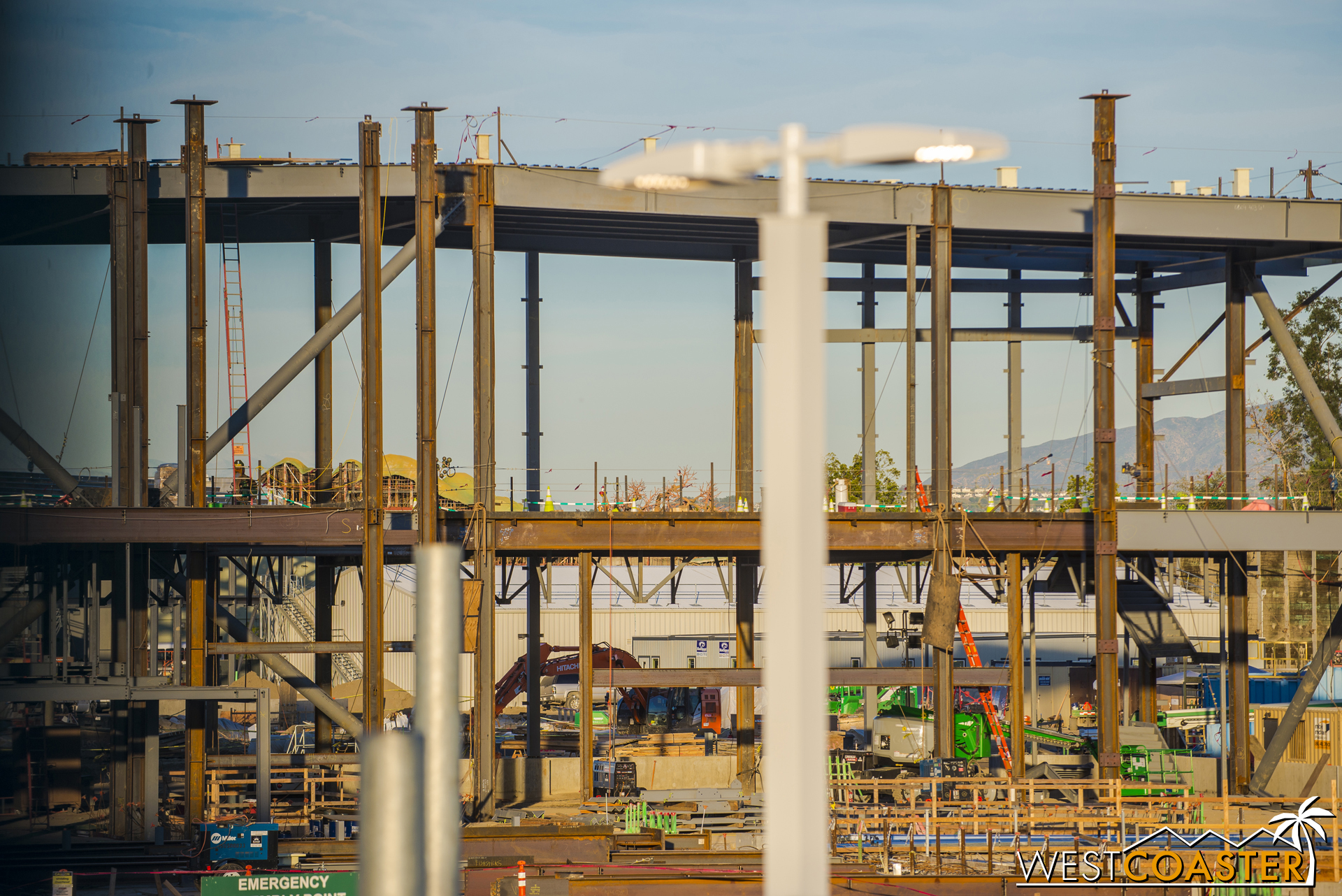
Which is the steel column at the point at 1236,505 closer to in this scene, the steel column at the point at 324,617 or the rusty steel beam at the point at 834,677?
the rusty steel beam at the point at 834,677

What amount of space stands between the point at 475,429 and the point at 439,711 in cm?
2684

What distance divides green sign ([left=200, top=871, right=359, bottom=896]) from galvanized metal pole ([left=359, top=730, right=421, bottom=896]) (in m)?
15.0

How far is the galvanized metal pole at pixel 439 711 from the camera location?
6.55m

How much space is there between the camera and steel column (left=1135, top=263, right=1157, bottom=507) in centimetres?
4181

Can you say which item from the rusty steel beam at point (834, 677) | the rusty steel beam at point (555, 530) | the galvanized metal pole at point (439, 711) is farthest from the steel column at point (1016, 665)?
the galvanized metal pole at point (439, 711)

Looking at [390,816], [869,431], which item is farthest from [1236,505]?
[390,816]

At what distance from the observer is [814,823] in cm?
671

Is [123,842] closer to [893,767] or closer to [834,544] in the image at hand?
[834,544]

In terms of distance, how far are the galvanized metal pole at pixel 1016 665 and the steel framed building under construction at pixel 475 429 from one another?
0.10 metres

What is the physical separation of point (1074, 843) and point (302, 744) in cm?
3259

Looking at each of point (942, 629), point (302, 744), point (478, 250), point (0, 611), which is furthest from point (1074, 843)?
point (302, 744)

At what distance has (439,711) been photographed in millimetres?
6664

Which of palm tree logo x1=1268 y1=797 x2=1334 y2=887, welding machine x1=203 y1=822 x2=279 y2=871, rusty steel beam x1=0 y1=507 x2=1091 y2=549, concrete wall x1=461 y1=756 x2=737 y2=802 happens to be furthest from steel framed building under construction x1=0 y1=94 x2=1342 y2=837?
palm tree logo x1=1268 y1=797 x2=1334 y2=887

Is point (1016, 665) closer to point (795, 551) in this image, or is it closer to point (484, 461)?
point (484, 461)
